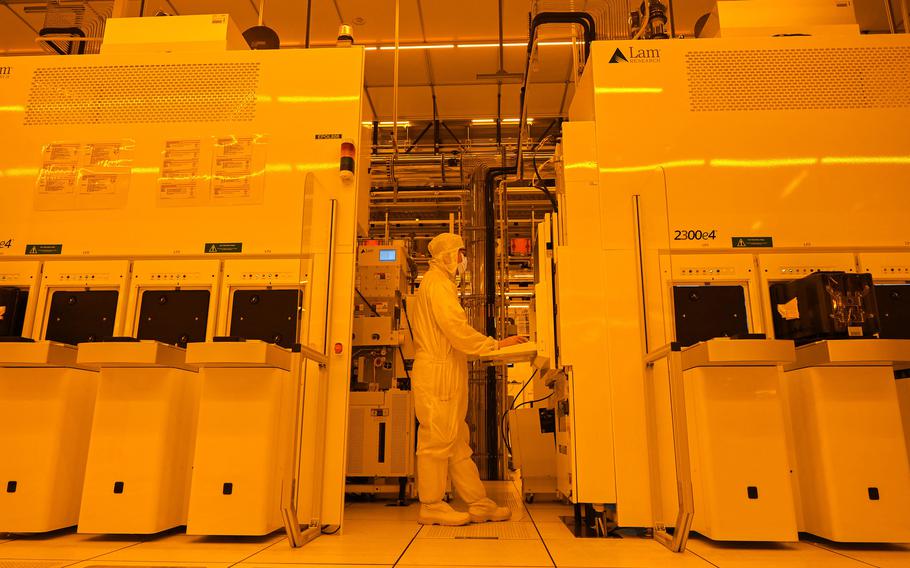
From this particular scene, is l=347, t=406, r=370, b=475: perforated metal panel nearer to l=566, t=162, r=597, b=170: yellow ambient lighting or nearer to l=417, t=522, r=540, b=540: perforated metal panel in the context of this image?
l=417, t=522, r=540, b=540: perforated metal panel

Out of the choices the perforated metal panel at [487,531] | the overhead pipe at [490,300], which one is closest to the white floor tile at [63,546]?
the perforated metal panel at [487,531]

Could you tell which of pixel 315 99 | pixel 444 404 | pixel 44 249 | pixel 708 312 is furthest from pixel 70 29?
pixel 708 312

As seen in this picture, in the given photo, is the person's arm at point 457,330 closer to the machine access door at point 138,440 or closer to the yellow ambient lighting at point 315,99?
the yellow ambient lighting at point 315,99

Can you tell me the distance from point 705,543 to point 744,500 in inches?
12.0

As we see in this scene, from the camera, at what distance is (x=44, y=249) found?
139 inches

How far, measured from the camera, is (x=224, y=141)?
360 cm

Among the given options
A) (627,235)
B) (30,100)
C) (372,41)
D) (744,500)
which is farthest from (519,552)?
(372,41)

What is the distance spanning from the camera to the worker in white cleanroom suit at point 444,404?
134 inches

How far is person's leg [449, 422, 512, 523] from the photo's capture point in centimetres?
345

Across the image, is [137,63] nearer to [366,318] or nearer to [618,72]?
[366,318]

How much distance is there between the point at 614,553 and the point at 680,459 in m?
0.47

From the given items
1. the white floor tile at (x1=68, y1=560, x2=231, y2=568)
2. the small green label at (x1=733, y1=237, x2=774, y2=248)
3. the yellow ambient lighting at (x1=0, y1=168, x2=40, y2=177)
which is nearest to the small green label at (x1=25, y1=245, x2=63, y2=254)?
the yellow ambient lighting at (x1=0, y1=168, x2=40, y2=177)

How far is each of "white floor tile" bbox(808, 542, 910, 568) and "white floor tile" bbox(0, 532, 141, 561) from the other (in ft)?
9.86

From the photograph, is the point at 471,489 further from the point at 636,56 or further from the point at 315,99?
the point at 636,56
